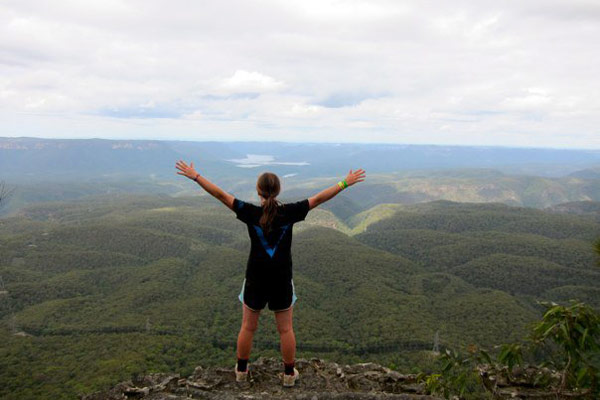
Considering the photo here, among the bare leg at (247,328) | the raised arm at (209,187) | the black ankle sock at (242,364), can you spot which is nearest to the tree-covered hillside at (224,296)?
the black ankle sock at (242,364)

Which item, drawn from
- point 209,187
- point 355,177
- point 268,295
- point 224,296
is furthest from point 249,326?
point 224,296

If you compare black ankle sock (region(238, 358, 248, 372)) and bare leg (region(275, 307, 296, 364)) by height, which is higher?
bare leg (region(275, 307, 296, 364))

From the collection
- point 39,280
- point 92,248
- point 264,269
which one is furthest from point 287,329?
point 92,248

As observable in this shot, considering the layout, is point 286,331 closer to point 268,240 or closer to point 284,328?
point 284,328

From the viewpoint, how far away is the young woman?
7793 mm

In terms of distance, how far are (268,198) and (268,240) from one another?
96 cm

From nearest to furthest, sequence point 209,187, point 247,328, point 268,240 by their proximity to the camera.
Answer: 1. point 209,187
2. point 268,240
3. point 247,328

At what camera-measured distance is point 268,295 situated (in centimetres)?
820

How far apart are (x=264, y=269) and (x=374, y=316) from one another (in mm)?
99249

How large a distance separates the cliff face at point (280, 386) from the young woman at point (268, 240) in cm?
181

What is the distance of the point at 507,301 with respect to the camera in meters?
103

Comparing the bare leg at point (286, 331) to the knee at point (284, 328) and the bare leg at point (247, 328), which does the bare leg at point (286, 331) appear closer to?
the knee at point (284, 328)

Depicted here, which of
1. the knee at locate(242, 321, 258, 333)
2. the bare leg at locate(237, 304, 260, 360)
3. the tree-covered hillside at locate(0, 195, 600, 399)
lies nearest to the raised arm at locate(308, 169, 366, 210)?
the bare leg at locate(237, 304, 260, 360)

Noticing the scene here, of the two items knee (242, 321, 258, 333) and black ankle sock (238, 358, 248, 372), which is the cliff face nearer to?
black ankle sock (238, 358, 248, 372)
